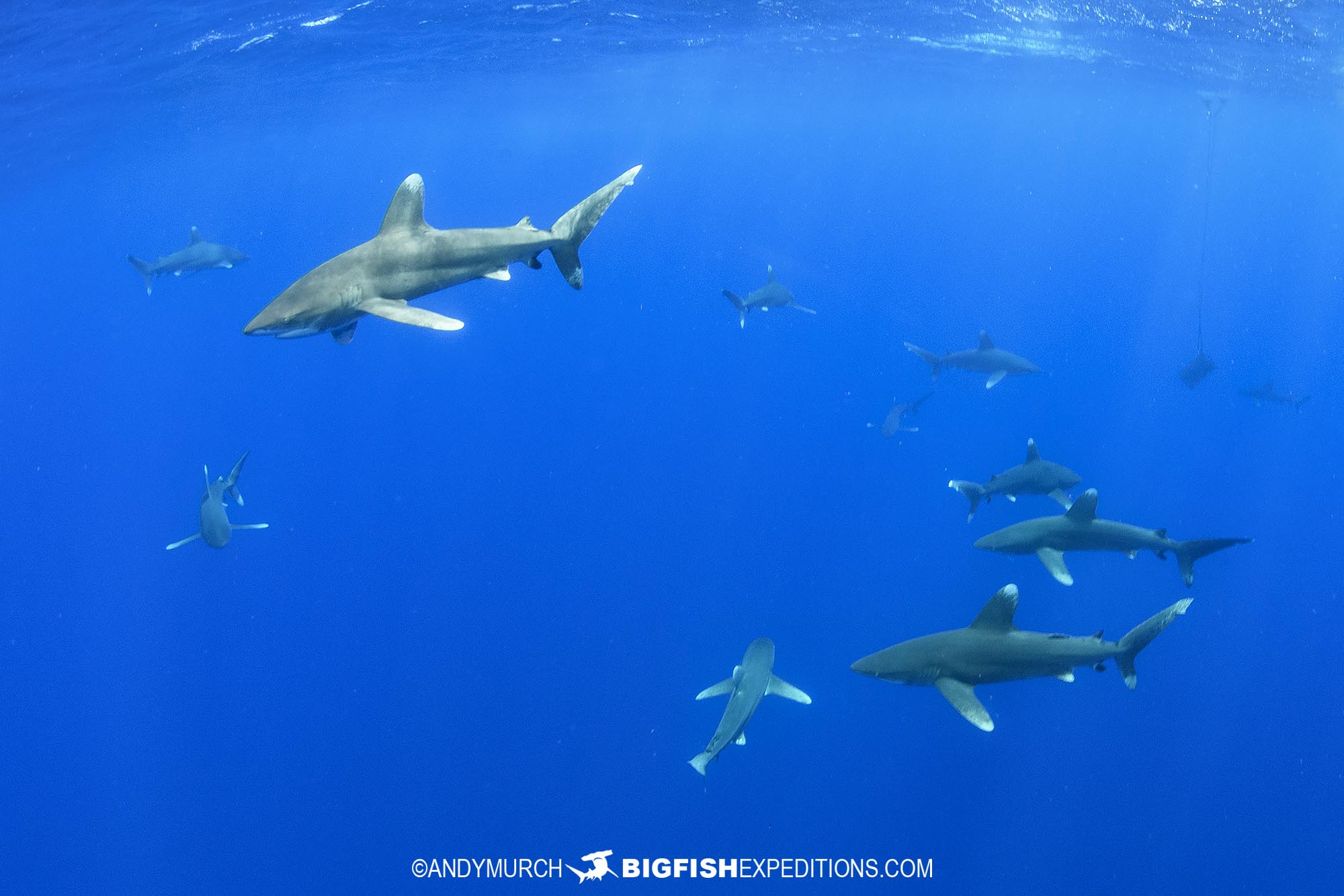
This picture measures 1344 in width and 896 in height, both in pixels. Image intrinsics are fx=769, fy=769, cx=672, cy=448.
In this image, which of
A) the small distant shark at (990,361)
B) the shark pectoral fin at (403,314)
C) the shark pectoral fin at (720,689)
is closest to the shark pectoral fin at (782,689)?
the shark pectoral fin at (720,689)

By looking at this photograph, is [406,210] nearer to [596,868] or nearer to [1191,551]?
[1191,551]

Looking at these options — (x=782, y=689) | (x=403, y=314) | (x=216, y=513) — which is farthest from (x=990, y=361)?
(x=216, y=513)

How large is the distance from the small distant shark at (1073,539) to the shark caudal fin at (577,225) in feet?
17.1

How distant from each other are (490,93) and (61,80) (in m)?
21.3

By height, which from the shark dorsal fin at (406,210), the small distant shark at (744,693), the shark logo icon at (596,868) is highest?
the shark dorsal fin at (406,210)

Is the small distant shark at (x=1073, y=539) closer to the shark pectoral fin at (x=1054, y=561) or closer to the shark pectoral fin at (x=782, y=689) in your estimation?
the shark pectoral fin at (x=1054, y=561)

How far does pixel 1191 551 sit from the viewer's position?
26.4 ft

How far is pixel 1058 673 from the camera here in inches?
259

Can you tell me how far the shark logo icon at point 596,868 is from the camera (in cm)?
1402

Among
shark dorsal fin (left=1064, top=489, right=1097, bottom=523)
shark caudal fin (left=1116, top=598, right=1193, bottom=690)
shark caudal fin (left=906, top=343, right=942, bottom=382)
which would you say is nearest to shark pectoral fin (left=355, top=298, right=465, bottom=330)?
shark caudal fin (left=1116, top=598, right=1193, bottom=690)

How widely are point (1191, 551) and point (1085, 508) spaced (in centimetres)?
116

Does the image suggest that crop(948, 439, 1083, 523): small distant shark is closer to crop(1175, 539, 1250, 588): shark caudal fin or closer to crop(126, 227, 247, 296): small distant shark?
crop(1175, 539, 1250, 588): shark caudal fin

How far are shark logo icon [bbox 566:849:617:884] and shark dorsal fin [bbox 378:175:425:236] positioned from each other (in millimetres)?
12457

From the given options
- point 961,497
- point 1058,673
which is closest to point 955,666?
point 1058,673
